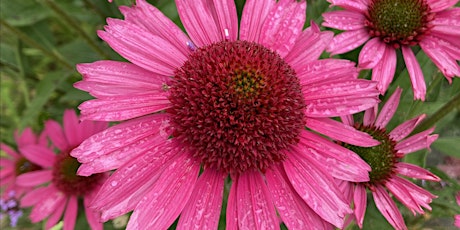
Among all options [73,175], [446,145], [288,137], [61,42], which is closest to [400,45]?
[446,145]

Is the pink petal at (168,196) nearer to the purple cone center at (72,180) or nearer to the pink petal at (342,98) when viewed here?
the pink petal at (342,98)

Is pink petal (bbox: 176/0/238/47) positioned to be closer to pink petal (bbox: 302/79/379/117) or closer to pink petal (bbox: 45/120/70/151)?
pink petal (bbox: 302/79/379/117)

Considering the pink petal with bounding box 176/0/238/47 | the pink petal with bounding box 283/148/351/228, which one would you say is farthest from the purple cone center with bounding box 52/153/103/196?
the pink petal with bounding box 283/148/351/228

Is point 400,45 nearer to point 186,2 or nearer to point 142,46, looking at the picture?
point 186,2

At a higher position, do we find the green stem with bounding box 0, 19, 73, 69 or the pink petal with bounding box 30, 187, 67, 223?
the green stem with bounding box 0, 19, 73, 69

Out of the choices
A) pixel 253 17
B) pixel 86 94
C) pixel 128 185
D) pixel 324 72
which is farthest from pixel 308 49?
pixel 86 94

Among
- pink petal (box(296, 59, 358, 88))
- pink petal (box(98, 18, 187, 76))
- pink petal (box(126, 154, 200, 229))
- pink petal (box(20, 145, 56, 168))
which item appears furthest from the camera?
pink petal (box(20, 145, 56, 168))

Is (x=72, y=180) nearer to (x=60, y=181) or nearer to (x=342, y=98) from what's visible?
(x=60, y=181)
